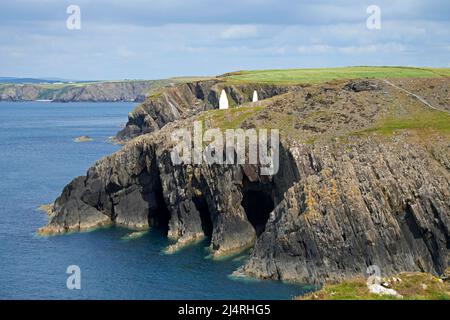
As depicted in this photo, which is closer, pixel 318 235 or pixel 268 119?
pixel 318 235

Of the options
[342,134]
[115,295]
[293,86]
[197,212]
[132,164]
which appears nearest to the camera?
[115,295]

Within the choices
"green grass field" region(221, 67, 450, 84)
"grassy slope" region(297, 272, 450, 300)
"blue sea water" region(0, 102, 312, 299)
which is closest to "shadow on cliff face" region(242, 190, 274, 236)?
"blue sea water" region(0, 102, 312, 299)

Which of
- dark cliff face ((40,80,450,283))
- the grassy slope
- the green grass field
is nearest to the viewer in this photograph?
the grassy slope

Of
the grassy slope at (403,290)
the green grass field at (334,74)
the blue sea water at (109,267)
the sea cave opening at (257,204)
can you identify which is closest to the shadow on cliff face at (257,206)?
the sea cave opening at (257,204)

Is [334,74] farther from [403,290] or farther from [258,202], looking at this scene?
[403,290]

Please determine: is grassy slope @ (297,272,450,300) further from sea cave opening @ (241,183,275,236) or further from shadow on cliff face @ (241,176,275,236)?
sea cave opening @ (241,183,275,236)

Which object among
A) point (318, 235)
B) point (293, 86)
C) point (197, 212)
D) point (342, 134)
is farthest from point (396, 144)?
point (293, 86)
